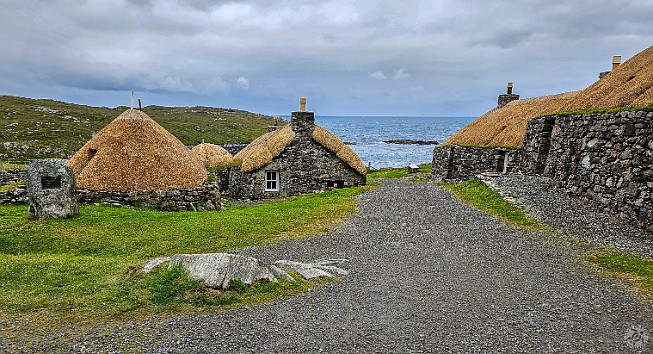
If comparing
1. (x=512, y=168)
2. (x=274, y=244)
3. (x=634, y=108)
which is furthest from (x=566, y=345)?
(x=512, y=168)

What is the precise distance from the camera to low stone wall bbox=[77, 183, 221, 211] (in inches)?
754

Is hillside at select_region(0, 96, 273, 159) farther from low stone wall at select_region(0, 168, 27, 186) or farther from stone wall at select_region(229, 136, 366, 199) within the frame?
stone wall at select_region(229, 136, 366, 199)

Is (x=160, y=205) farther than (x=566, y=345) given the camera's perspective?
Yes

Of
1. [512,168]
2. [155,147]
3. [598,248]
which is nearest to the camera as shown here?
[598,248]

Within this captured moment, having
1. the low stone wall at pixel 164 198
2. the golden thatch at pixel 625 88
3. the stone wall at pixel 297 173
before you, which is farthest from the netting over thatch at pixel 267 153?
the golden thatch at pixel 625 88

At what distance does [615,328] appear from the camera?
23.4 feet

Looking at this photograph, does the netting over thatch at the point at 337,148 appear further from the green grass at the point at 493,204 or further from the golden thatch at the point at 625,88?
the golden thatch at the point at 625,88

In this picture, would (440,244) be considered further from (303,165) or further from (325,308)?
(303,165)

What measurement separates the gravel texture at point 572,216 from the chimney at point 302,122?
13.1m

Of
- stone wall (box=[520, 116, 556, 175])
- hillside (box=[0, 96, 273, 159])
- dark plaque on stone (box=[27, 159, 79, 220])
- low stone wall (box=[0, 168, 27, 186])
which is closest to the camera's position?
dark plaque on stone (box=[27, 159, 79, 220])

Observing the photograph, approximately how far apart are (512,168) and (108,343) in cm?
2591

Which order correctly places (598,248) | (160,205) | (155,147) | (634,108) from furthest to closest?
1. (155,147)
2. (160,205)
3. (634,108)
4. (598,248)

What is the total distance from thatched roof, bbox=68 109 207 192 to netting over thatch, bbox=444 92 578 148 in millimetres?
19568

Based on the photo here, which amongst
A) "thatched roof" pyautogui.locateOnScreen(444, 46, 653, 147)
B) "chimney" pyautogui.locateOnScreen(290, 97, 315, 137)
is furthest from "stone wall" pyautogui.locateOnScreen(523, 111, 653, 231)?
"chimney" pyautogui.locateOnScreen(290, 97, 315, 137)
